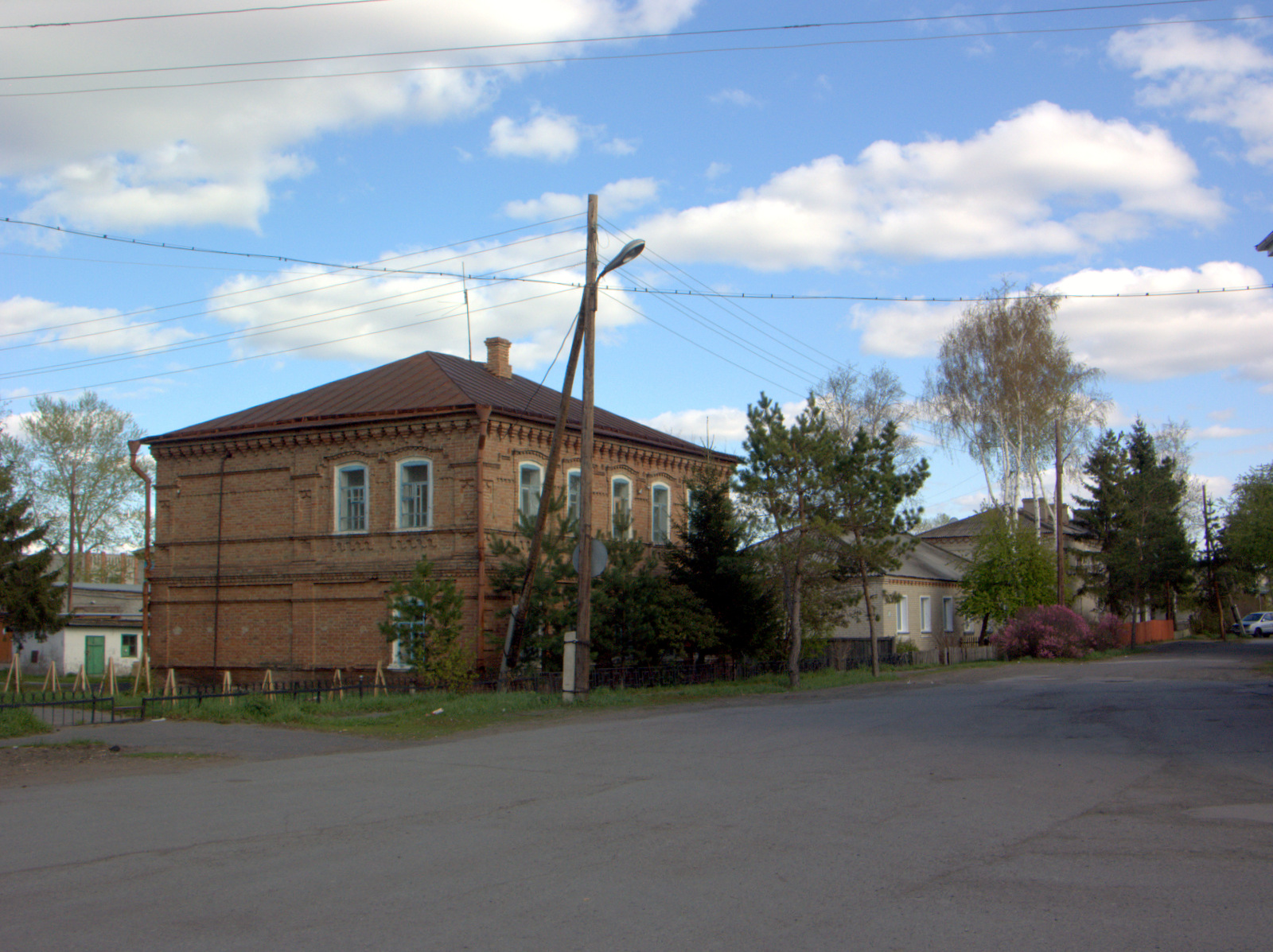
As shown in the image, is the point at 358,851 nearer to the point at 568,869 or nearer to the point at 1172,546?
the point at 568,869

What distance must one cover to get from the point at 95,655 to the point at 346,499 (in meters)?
24.1

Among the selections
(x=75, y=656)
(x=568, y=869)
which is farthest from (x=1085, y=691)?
(x=75, y=656)

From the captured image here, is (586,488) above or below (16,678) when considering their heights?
above

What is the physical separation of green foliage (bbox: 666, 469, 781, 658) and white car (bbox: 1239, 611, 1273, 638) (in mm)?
58608

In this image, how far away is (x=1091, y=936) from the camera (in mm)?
5148

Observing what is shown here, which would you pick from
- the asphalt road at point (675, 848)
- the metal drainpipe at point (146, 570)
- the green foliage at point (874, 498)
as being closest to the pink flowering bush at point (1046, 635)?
the green foliage at point (874, 498)

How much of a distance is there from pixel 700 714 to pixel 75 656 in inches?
1425

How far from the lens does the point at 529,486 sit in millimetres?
27125

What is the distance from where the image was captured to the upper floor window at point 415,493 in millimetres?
26234

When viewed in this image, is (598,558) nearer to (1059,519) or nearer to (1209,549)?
(1059,519)

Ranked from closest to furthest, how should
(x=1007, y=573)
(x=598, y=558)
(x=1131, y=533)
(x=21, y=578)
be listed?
1. (x=598, y=558)
2. (x=21, y=578)
3. (x=1007, y=573)
4. (x=1131, y=533)

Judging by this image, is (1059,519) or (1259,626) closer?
(1059,519)

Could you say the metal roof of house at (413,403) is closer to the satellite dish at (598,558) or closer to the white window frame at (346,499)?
the white window frame at (346,499)

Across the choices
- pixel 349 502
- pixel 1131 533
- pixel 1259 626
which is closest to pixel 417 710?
pixel 349 502
